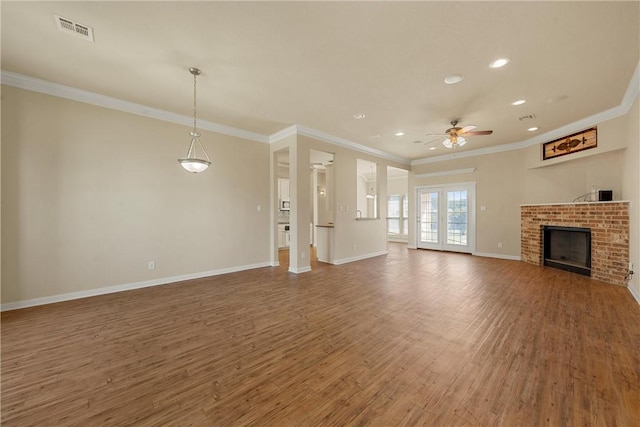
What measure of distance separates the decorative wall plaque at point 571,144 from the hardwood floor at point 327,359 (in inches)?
113

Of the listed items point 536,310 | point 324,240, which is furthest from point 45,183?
point 536,310

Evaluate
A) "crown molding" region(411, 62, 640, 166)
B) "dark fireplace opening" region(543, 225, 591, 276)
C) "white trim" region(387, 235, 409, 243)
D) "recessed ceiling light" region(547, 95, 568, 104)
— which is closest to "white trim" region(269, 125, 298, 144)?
"recessed ceiling light" region(547, 95, 568, 104)

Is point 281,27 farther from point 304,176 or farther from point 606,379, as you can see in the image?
point 606,379

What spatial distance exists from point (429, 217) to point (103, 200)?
8447 millimetres

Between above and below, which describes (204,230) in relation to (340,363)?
above

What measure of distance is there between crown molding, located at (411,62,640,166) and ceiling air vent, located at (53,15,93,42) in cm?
623

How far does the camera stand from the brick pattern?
4.25m

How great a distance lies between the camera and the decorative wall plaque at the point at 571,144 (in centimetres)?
490

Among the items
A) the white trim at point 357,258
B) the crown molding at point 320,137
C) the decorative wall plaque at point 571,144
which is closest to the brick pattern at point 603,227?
the decorative wall plaque at point 571,144

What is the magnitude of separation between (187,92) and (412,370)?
4482 mm

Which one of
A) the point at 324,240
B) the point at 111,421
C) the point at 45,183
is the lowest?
the point at 111,421

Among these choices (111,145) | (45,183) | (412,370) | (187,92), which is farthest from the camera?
(111,145)

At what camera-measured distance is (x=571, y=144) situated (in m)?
5.37

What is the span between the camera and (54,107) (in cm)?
362
